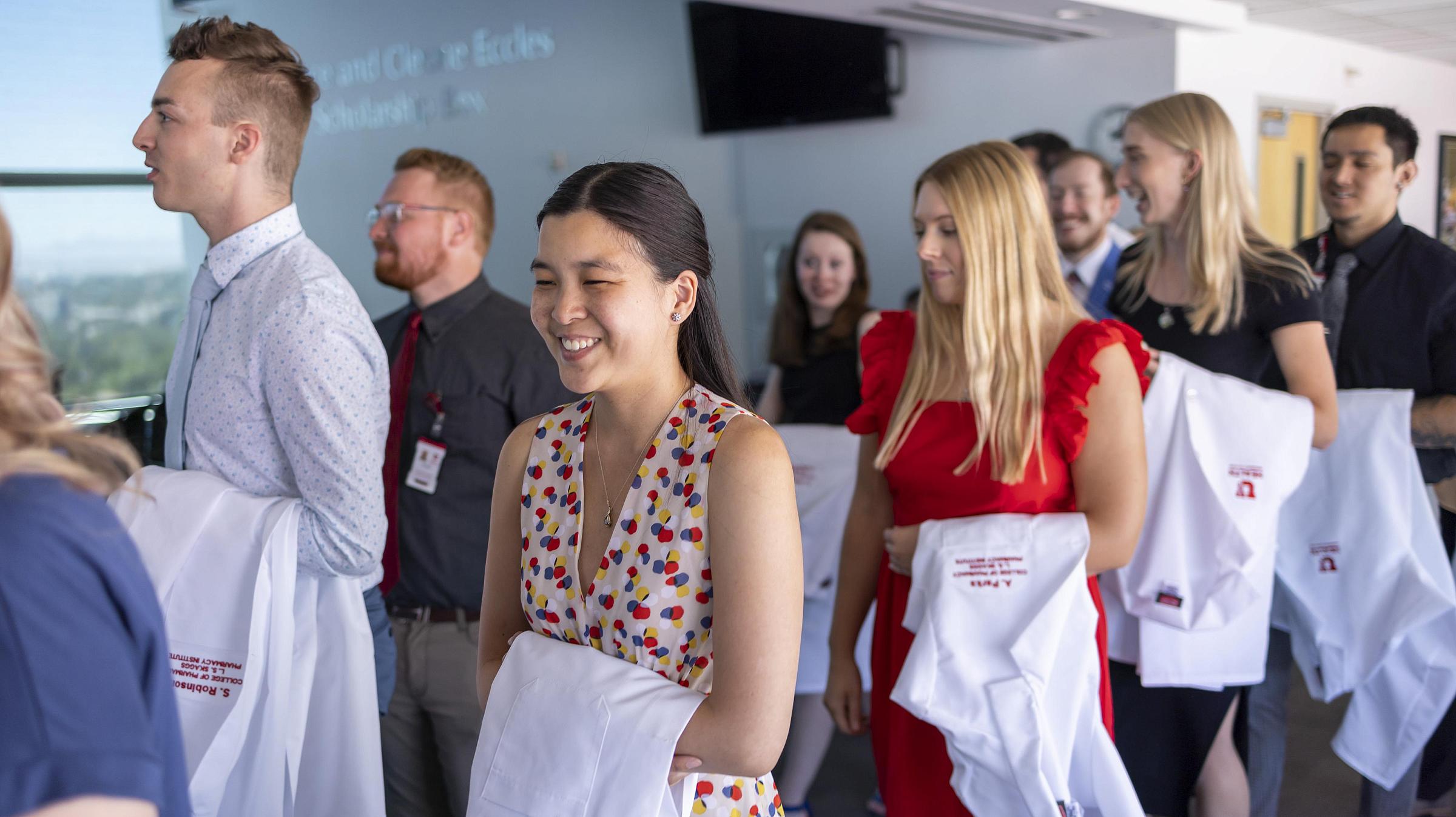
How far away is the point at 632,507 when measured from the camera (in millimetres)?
1359

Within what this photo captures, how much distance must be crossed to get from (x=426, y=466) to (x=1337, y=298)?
7.76ft

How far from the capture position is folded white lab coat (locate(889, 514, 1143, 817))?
180 cm

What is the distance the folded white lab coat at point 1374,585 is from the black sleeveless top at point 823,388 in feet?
4.64

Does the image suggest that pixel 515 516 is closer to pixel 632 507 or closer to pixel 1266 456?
pixel 632 507

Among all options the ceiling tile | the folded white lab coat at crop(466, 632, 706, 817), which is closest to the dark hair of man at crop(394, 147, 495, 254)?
the folded white lab coat at crop(466, 632, 706, 817)

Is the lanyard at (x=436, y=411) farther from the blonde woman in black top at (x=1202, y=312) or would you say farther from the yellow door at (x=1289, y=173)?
the yellow door at (x=1289, y=173)

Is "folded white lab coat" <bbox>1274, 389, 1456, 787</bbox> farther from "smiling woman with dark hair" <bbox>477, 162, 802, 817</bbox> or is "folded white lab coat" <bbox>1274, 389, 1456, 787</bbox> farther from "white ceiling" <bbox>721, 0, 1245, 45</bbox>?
"white ceiling" <bbox>721, 0, 1245, 45</bbox>

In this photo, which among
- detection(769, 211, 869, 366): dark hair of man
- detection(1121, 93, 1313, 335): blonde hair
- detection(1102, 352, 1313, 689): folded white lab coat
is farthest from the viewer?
detection(769, 211, 869, 366): dark hair of man

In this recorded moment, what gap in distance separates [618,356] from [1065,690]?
1012 millimetres

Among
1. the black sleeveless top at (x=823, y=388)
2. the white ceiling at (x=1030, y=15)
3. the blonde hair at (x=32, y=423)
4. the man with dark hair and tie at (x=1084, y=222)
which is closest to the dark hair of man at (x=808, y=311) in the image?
the black sleeveless top at (x=823, y=388)

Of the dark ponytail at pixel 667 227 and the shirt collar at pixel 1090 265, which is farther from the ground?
the dark ponytail at pixel 667 227

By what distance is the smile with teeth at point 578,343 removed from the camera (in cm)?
132

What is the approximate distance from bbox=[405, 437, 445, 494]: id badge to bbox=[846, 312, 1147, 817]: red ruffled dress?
911mm

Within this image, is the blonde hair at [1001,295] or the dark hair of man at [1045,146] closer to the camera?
the blonde hair at [1001,295]
